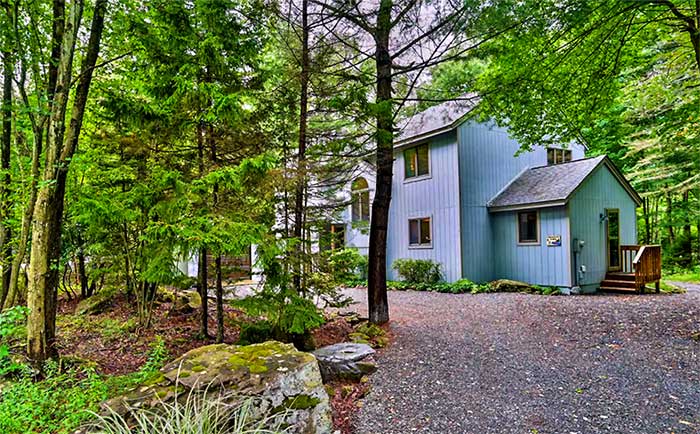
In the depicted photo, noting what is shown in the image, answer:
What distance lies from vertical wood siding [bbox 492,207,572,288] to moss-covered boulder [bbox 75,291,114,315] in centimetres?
1086

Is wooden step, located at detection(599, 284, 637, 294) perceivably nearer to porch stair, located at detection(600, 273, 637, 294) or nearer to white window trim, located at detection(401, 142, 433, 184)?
porch stair, located at detection(600, 273, 637, 294)

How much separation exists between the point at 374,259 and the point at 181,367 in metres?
4.47

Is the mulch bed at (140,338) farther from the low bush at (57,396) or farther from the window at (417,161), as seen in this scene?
the window at (417,161)

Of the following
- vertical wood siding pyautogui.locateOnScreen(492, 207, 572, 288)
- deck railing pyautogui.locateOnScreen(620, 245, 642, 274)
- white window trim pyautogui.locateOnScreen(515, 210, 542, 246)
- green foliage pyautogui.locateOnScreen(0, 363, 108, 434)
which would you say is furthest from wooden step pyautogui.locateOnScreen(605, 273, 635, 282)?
green foliage pyautogui.locateOnScreen(0, 363, 108, 434)

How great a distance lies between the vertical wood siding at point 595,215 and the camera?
11.1 meters

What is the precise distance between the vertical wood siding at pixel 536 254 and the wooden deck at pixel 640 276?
1.67 metres

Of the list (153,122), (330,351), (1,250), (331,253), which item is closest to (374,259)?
(331,253)

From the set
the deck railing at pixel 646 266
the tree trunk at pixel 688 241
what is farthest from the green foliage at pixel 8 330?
the tree trunk at pixel 688 241

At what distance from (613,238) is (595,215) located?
143 centimetres

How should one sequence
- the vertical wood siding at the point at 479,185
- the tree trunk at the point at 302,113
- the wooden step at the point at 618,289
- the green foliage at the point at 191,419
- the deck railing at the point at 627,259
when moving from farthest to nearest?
the vertical wood siding at the point at 479,185
the deck railing at the point at 627,259
the wooden step at the point at 618,289
the tree trunk at the point at 302,113
the green foliage at the point at 191,419

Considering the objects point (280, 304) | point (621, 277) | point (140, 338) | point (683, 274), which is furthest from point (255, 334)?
point (683, 274)

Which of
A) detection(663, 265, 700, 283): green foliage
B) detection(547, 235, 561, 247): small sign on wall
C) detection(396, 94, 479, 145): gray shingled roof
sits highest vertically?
detection(396, 94, 479, 145): gray shingled roof

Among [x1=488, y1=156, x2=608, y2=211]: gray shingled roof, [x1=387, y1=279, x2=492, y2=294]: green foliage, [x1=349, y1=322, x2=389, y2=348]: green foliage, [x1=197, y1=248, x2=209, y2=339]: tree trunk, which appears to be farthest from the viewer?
[x1=387, y1=279, x2=492, y2=294]: green foliage

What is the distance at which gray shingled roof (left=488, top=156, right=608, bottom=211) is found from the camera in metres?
11.1
